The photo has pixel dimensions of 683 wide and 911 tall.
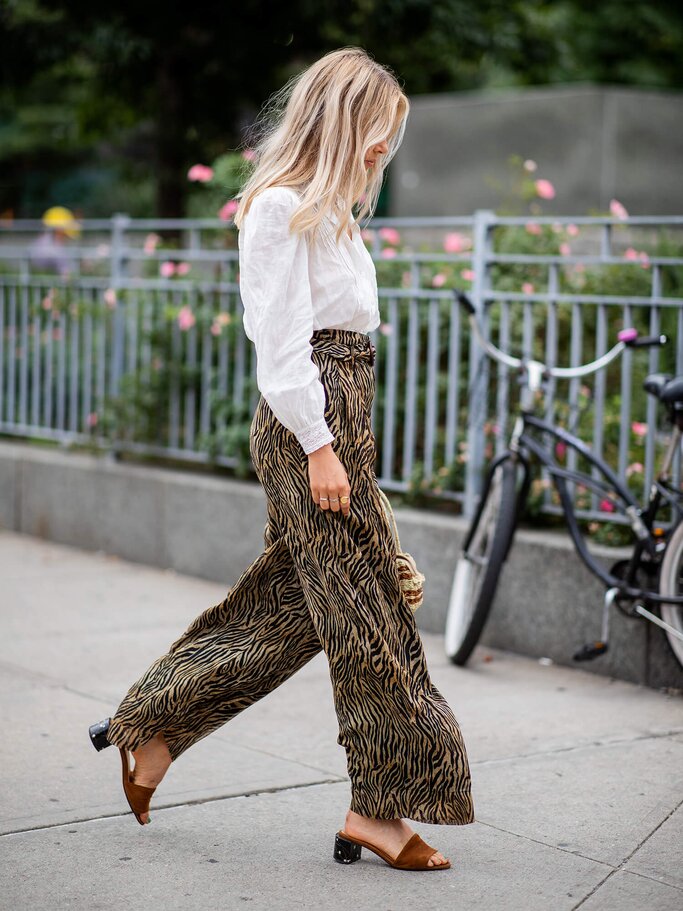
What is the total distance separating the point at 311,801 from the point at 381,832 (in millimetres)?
578

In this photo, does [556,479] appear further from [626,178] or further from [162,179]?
[162,179]

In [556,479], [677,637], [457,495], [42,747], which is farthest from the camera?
[457,495]

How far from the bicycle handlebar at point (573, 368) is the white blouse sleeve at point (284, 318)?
83.0 inches

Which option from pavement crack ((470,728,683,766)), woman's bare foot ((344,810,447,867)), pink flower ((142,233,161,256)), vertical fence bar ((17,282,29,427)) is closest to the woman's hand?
woman's bare foot ((344,810,447,867))

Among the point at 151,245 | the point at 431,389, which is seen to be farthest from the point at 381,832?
the point at 151,245

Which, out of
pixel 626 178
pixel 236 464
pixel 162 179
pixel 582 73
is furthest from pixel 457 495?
pixel 582 73

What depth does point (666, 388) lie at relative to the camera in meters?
4.84

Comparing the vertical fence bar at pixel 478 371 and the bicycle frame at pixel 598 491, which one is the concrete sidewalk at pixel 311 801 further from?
the vertical fence bar at pixel 478 371

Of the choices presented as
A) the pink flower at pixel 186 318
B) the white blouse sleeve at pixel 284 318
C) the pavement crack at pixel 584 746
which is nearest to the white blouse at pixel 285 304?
the white blouse sleeve at pixel 284 318

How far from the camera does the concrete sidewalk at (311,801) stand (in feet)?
10.7

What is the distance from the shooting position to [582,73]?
20.6 m

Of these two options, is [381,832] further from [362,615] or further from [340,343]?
[340,343]

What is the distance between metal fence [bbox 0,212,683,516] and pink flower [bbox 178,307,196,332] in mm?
12

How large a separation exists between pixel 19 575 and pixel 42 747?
2924 mm
